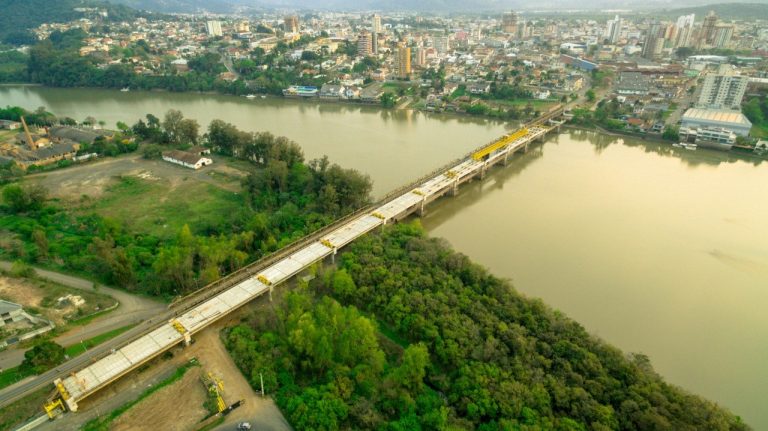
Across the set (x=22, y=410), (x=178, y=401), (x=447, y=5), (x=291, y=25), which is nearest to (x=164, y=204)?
(x=22, y=410)

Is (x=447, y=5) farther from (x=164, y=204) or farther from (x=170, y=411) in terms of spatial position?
(x=170, y=411)

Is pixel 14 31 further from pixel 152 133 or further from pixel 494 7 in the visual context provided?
pixel 494 7

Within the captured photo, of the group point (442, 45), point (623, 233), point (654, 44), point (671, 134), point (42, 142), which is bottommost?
point (623, 233)

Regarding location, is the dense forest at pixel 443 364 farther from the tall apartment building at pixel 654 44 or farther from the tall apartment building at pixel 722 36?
the tall apartment building at pixel 722 36

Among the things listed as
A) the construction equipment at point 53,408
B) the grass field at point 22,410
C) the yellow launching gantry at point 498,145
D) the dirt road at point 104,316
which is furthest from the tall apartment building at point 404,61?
the construction equipment at point 53,408

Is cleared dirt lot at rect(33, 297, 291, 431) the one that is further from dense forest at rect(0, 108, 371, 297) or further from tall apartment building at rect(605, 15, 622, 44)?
tall apartment building at rect(605, 15, 622, 44)

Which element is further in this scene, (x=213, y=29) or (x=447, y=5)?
(x=447, y=5)
